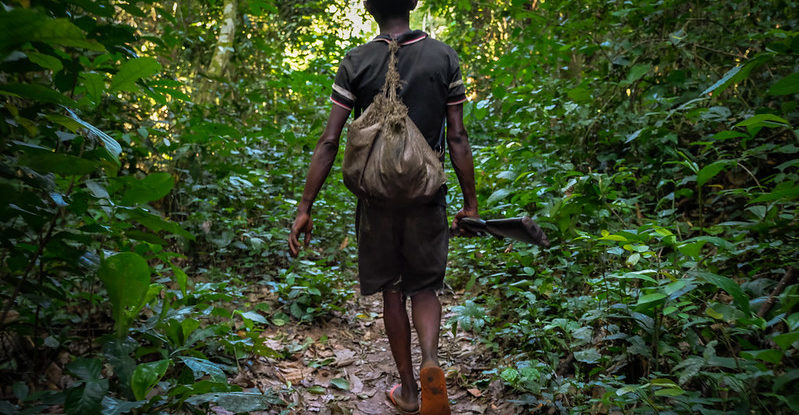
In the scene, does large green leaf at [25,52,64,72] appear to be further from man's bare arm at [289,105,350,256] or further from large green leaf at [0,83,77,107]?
man's bare arm at [289,105,350,256]

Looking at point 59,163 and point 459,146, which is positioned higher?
point 59,163

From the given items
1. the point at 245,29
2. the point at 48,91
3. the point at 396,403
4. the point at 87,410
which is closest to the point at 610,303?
the point at 396,403

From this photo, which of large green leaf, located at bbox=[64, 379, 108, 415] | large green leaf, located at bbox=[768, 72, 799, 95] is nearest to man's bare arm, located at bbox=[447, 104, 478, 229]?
large green leaf, located at bbox=[768, 72, 799, 95]

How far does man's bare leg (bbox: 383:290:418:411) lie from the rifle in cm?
56

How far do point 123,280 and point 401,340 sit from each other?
1.41 meters

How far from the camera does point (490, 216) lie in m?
4.38

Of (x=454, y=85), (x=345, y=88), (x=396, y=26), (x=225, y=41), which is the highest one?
(x=225, y=41)

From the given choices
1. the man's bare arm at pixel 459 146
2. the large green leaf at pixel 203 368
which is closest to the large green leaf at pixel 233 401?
the large green leaf at pixel 203 368

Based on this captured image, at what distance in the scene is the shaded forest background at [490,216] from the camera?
1579 millimetres

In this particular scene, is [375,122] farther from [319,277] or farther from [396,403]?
[319,277]

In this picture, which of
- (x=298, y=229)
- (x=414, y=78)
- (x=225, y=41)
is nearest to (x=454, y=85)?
(x=414, y=78)

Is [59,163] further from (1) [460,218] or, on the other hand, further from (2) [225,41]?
(2) [225,41]

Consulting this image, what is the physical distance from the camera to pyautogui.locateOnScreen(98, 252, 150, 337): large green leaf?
1828mm

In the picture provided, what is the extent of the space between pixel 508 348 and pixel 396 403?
2.61 ft
